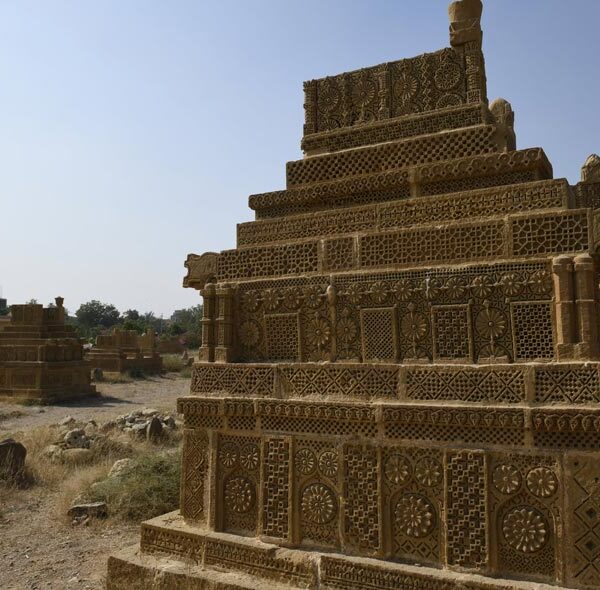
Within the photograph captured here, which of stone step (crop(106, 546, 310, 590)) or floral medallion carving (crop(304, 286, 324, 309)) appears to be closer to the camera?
stone step (crop(106, 546, 310, 590))

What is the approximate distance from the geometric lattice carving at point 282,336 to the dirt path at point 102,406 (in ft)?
28.3

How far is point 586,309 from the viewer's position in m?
3.43

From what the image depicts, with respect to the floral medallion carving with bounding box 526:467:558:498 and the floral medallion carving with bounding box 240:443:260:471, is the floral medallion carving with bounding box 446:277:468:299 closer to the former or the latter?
the floral medallion carving with bounding box 526:467:558:498

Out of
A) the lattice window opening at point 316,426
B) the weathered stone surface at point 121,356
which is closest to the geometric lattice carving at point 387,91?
the lattice window opening at point 316,426

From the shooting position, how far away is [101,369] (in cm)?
2409

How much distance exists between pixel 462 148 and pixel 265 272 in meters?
1.87

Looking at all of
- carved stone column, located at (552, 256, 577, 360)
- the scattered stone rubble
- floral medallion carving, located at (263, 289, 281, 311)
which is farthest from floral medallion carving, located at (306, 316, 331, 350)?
the scattered stone rubble

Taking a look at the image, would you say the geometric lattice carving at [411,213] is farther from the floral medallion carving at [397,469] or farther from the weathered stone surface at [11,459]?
the weathered stone surface at [11,459]

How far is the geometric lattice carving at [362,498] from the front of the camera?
3.89 m

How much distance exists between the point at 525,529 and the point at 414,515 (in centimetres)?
70

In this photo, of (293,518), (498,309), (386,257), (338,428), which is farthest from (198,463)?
(498,309)

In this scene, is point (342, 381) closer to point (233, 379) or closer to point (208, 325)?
point (233, 379)

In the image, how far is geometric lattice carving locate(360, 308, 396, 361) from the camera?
4.07 meters

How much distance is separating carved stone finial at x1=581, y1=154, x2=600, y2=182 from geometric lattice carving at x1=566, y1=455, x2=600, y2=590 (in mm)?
1947
